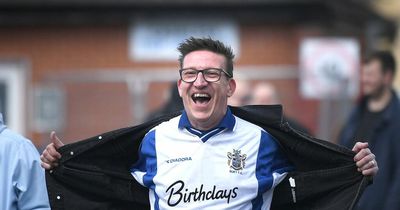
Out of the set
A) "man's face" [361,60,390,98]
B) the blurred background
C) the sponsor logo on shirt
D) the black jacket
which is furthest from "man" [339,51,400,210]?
the blurred background

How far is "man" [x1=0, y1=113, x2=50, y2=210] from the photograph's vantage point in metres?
6.48

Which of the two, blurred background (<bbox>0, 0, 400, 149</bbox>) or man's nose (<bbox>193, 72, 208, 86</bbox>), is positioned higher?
man's nose (<bbox>193, 72, 208, 86</bbox>)

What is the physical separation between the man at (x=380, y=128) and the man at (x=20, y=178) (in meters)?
3.36

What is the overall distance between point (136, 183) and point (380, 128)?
11.1 ft

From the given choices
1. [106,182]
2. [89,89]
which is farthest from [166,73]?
[106,182]

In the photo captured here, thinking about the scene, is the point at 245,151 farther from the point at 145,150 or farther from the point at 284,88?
the point at 284,88

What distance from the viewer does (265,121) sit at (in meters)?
6.45

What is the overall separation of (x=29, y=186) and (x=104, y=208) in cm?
46

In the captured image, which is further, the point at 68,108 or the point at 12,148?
the point at 68,108

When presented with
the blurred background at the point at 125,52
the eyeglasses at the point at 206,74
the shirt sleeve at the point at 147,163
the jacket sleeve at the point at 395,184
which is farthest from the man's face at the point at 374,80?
the blurred background at the point at 125,52

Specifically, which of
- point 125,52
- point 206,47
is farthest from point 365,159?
point 125,52

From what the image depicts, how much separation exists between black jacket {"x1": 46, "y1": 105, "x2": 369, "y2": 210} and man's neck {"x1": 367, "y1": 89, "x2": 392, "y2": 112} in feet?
10.5

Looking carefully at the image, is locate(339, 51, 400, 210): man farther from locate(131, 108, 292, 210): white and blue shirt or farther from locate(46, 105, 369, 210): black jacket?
locate(131, 108, 292, 210): white and blue shirt

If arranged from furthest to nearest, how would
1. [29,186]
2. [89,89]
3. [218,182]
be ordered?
[89,89] → [29,186] → [218,182]
